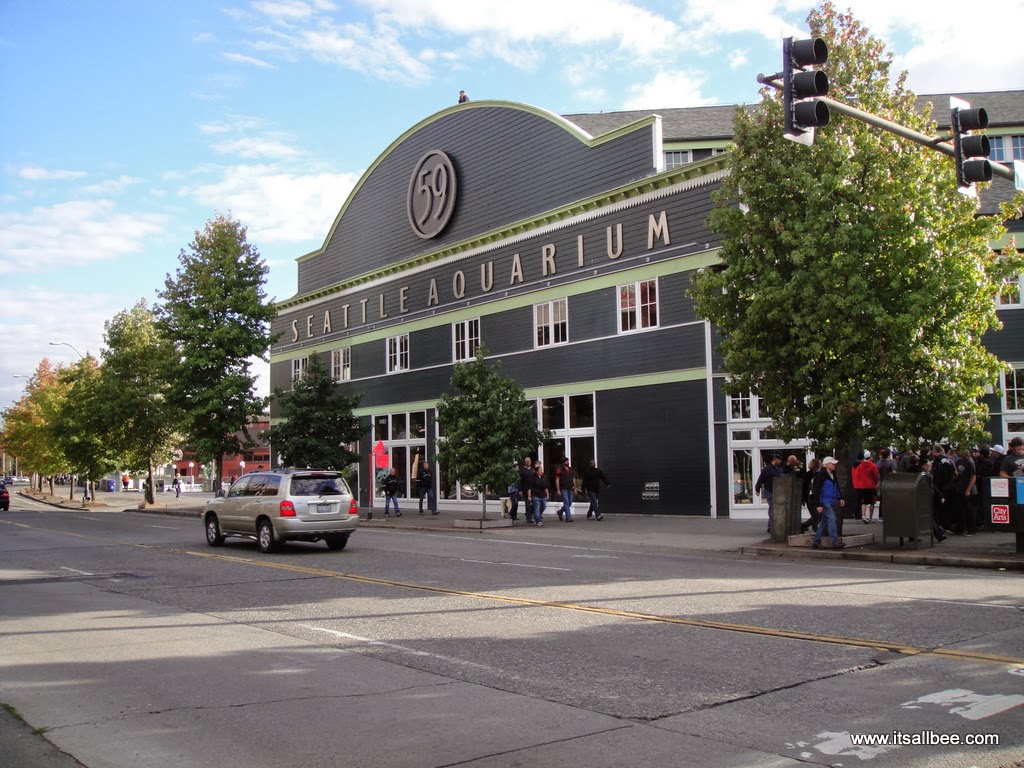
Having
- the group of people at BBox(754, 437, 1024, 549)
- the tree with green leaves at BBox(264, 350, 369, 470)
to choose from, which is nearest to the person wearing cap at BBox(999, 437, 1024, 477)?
the group of people at BBox(754, 437, 1024, 549)

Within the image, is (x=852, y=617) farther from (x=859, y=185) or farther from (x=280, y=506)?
(x=280, y=506)

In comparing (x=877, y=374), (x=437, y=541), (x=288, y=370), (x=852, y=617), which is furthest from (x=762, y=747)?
(x=288, y=370)

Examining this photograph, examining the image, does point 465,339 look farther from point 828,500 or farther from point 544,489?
point 828,500

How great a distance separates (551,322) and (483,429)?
732 cm

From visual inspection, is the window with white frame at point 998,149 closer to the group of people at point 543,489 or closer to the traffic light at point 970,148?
the group of people at point 543,489

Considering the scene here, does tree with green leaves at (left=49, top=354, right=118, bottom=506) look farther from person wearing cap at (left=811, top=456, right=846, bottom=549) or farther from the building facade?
person wearing cap at (left=811, top=456, right=846, bottom=549)

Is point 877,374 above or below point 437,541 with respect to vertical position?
above

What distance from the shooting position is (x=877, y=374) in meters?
17.4

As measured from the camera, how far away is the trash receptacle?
16234 mm

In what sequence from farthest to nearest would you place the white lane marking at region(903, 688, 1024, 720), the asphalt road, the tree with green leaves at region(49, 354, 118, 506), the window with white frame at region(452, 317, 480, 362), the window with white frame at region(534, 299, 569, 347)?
the tree with green leaves at region(49, 354, 118, 506), the window with white frame at region(452, 317, 480, 362), the window with white frame at region(534, 299, 569, 347), the white lane marking at region(903, 688, 1024, 720), the asphalt road

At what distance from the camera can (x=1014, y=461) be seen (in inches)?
658

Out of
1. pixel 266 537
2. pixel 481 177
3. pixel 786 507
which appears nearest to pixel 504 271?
pixel 481 177

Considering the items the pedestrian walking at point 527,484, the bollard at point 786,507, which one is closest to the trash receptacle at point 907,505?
the bollard at point 786,507

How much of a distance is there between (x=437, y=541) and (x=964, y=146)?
1451 centimetres
